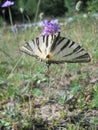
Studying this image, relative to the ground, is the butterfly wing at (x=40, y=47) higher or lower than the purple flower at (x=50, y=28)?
lower

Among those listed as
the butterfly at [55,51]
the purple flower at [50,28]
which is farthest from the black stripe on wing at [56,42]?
the purple flower at [50,28]

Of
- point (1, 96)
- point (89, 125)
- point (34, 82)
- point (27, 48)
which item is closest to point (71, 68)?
point (34, 82)

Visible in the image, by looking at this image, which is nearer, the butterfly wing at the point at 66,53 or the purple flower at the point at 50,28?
the butterfly wing at the point at 66,53

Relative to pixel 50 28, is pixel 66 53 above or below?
below

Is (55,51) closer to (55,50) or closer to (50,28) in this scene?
(55,50)

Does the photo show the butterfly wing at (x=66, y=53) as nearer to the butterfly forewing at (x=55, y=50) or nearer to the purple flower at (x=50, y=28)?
the butterfly forewing at (x=55, y=50)

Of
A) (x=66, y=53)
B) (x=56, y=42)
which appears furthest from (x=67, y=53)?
(x=56, y=42)

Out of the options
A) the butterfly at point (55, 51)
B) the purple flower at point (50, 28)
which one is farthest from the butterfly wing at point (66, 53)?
the purple flower at point (50, 28)

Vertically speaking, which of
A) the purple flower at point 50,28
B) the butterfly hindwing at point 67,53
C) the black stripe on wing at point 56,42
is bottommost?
the butterfly hindwing at point 67,53
